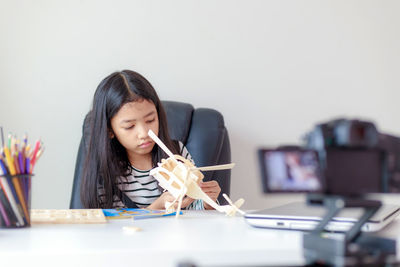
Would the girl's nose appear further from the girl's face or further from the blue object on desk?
the blue object on desk

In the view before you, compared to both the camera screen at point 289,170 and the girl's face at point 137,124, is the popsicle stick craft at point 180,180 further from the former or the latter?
the camera screen at point 289,170

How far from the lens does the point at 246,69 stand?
2006 mm

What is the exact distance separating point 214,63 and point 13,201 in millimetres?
1194

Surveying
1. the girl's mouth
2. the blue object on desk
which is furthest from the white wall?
the blue object on desk

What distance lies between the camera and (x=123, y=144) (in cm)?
160

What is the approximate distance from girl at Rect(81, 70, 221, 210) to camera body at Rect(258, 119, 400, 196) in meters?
0.97

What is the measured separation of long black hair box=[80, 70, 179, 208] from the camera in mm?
1554

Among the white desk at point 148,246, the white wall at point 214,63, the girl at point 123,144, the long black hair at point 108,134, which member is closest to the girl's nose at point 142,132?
the girl at point 123,144

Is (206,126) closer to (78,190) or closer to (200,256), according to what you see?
(78,190)

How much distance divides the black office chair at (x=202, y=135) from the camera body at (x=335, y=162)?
1.25 m

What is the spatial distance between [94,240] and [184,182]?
37 cm

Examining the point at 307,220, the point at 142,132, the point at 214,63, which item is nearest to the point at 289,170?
the point at 307,220

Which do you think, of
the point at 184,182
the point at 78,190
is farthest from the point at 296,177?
the point at 78,190

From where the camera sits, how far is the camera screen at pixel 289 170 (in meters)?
0.49
